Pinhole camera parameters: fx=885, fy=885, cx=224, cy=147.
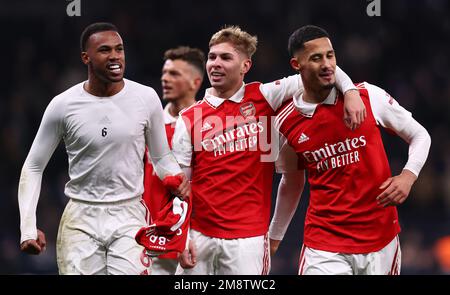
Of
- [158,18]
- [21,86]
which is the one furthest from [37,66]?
[158,18]

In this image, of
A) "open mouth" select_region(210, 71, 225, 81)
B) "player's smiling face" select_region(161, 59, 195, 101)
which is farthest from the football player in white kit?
"player's smiling face" select_region(161, 59, 195, 101)

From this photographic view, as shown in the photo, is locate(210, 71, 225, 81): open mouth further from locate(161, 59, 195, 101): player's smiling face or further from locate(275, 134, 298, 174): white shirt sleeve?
locate(161, 59, 195, 101): player's smiling face

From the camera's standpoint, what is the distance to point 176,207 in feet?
18.5

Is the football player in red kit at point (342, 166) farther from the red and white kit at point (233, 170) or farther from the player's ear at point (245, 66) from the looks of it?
the player's ear at point (245, 66)

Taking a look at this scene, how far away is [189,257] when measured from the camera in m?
5.90

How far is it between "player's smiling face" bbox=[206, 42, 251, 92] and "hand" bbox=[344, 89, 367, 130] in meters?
0.91

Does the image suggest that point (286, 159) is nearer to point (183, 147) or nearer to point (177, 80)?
point (183, 147)

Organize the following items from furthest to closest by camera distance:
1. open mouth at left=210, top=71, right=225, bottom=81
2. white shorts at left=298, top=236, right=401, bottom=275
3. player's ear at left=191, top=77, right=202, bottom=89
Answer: player's ear at left=191, top=77, right=202, bottom=89 < open mouth at left=210, top=71, right=225, bottom=81 < white shorts at left=298, top=236, right=401, bottom=275

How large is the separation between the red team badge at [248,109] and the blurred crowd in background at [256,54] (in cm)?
581

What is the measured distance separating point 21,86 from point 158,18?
2.51 m

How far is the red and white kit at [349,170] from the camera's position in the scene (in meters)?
5.63

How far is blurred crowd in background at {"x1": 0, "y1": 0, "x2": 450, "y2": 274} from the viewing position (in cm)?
1214

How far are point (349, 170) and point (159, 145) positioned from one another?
123cm

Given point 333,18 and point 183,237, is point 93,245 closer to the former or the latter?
point 183,237
